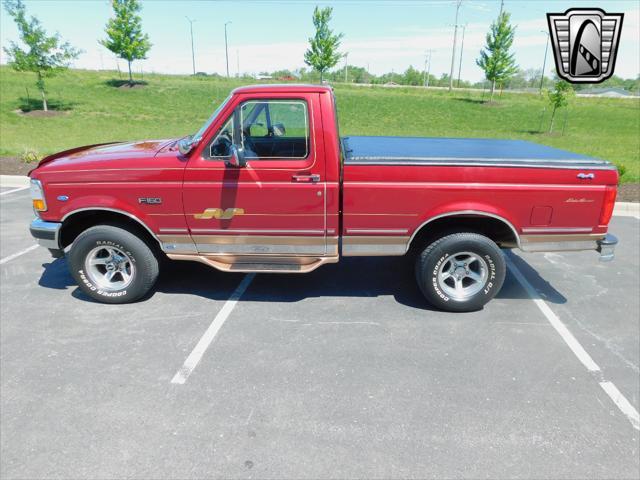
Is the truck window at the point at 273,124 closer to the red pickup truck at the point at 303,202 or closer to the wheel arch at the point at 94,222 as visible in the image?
the red pickup truck at the point at 303,202

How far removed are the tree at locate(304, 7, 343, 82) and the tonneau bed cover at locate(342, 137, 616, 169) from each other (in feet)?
121

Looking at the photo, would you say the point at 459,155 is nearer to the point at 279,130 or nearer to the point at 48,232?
the point at 279,130

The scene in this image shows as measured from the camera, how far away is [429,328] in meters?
4.16

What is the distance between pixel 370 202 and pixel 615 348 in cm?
253

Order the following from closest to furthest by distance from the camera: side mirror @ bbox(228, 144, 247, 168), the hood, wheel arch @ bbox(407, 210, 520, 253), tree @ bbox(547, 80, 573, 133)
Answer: side mirror @ bbox(228, 144, 247, 168) → wheel arch @ bbox(407, 210, 520, 253) → the hood → tree @ bbox(547, 80, 573, 133)

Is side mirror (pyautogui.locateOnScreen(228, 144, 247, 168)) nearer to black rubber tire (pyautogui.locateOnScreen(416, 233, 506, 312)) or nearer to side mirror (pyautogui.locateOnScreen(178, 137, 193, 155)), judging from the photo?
side mirror (pyautogui.locateOnScreen(178, 137, 193, 155))

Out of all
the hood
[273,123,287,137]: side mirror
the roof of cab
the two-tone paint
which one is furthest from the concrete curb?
the roof of cab

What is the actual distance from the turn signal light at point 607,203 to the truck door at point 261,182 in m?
2.59

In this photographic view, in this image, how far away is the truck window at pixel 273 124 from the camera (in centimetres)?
405

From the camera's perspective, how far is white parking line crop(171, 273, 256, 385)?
3.44 meters

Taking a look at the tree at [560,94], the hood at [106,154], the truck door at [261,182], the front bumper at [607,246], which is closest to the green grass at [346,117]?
the tree at [560,94]

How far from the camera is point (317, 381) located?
132 inches

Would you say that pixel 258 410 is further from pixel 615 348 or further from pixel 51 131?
pixel 51 131

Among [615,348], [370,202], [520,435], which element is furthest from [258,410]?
[615,348]
